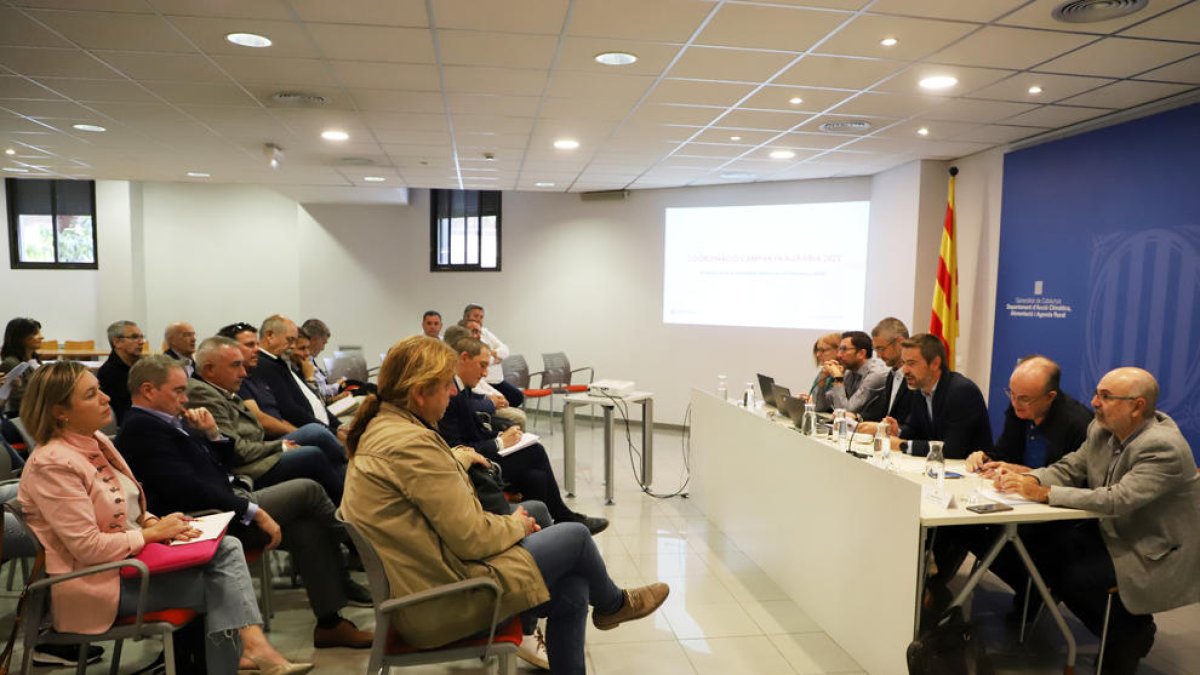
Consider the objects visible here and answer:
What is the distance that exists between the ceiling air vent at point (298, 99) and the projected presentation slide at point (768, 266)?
484 centimetres

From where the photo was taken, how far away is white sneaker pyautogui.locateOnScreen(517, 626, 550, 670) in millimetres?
2893

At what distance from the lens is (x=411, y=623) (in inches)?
80.4

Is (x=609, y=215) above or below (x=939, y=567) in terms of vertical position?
above

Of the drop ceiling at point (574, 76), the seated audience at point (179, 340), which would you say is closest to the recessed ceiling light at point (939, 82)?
the drop ceiling at point (574, 76)

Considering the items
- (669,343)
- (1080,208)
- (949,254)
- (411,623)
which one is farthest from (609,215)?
(411,623)

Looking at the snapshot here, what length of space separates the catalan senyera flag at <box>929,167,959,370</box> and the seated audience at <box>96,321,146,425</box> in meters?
6.23

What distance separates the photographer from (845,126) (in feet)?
17.3

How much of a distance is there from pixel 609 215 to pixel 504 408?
4348 millimetres

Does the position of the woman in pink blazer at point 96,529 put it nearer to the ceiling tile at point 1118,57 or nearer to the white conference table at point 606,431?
the white conference table at point 606,431

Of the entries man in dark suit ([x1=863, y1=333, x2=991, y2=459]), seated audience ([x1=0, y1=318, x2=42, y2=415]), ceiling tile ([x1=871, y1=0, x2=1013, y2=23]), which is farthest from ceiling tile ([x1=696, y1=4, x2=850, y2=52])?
seated audience ([x1=0, y1=318, x2=42, y2=415])

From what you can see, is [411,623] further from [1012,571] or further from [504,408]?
[504,408]

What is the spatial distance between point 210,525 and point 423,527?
38.2 inches

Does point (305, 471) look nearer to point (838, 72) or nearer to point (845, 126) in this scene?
point (838, 72)

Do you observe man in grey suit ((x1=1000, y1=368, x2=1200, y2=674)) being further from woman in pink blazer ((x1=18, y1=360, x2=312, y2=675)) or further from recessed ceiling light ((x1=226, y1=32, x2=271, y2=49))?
recessed ceiling light ((x1=226, y1=32, x2=271, y2=49))
